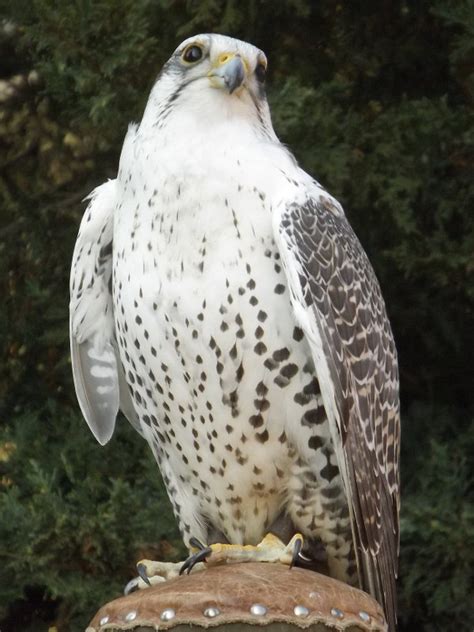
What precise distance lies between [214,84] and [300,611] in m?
1.35

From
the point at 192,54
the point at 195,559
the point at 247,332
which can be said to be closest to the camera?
the point at 195,559

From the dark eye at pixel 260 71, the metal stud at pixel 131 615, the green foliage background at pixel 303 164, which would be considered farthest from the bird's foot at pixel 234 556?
the green foliage background at pixel 303 164

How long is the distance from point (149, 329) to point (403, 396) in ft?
7.71

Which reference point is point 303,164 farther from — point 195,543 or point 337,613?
point 337,613

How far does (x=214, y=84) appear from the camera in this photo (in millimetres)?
3514

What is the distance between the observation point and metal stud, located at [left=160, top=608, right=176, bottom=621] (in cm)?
285

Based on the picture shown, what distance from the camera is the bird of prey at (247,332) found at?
3.35 m

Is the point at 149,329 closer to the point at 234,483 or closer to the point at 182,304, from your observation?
the point at 182,304

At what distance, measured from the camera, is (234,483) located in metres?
3.47

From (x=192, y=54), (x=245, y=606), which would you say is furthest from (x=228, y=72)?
(x=245, y=606)

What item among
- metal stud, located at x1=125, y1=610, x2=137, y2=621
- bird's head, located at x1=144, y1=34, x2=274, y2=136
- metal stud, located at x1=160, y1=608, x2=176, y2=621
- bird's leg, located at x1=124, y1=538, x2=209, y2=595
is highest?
bird's head, located at x1=144, y1=34, x2=274, y2=136

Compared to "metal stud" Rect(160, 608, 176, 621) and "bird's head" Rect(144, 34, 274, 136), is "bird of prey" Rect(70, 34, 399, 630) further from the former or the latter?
"metal stud" Rect(160, 608, 176, 621)

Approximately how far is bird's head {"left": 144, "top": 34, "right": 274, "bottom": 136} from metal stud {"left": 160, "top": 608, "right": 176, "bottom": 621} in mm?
1254

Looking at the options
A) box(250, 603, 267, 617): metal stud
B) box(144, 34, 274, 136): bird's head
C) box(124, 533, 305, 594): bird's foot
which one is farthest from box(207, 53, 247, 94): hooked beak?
box(250, 603, 267, 617): metal stud
